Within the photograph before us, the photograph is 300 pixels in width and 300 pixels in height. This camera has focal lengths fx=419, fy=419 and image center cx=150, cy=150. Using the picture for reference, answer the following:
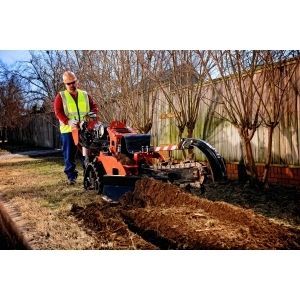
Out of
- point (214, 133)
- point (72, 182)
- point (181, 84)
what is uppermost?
point (181, 84)

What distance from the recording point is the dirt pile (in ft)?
10.8

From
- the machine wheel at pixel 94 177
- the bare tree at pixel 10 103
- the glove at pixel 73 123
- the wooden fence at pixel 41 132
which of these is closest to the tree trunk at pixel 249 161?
the machine wheel at pixel 94 177

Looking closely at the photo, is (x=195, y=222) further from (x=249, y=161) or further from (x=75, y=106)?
(x=75, y=106)

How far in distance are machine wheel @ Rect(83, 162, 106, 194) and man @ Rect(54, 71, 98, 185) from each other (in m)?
0.12

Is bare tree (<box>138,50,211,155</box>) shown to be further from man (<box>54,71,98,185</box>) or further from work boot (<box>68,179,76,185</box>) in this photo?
work boot (<box>68,179,76,185</box>)

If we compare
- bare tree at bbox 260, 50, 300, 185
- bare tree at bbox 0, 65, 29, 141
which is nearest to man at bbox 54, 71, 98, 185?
bare tree at bbox 0, 65, 29, 141

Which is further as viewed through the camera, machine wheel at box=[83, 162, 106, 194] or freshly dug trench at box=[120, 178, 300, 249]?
machine wheel at box=[83, 162, 106, 194]

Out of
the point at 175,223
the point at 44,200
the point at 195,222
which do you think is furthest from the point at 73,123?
the point at 195,222

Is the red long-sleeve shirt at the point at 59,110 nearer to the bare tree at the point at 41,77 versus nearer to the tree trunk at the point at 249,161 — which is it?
the bare tree at the point at 41,77

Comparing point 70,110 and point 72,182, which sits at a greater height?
point 70,110

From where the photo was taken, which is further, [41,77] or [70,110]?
[41,77]

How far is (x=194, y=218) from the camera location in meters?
3.51

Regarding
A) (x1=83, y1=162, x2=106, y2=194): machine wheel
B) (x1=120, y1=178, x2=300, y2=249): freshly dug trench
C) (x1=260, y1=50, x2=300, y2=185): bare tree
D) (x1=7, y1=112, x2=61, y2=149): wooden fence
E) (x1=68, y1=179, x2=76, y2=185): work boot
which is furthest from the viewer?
(x1=7, y1=112, x2=61, y2=149): wooden fence

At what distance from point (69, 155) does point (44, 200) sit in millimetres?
541
